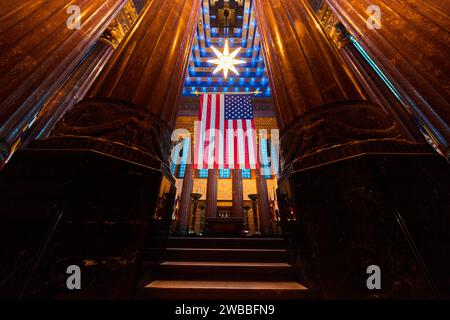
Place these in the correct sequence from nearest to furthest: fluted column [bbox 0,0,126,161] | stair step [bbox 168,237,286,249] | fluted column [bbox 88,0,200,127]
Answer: fluted column [bbox 88,0,200,127] < fluted column [bbox 0,0,126,161] < stair step [bbox 168,237,286,249]

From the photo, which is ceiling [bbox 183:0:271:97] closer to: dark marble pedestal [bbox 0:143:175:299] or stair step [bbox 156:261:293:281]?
dark marble pedestal [bbox 0:143:175:299]

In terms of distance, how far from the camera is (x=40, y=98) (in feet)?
8.52

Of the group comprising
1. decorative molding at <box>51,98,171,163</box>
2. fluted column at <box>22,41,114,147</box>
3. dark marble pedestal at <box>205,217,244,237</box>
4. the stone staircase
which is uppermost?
fluted column at <box>22,41,114,147</box>

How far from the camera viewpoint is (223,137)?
310 inches

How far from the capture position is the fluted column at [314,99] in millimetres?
1595

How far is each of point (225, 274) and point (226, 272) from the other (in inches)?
0.8

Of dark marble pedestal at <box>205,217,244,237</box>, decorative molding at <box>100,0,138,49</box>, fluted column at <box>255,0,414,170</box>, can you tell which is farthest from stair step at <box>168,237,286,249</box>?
decorative molding at <box>100,0,138,49</box>

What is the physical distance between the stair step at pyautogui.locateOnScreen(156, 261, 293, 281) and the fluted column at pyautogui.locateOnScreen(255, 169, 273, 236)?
729cm

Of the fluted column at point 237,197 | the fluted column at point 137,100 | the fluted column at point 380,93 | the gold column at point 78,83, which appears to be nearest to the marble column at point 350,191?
the fluted column at point 137,100

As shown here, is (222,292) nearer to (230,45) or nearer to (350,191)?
(350,191)

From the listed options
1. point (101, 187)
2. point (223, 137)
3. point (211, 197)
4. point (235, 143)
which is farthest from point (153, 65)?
point (211, 197)

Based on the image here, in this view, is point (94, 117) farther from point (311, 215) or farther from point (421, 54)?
point (421, 54)

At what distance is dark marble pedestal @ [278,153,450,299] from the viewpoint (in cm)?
103

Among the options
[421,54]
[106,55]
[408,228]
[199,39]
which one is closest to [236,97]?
[199,39]
